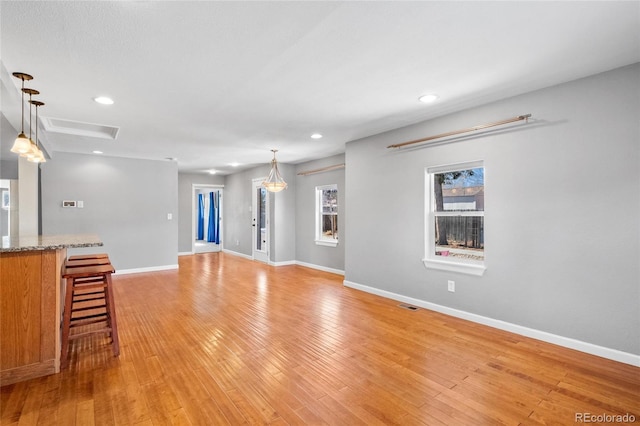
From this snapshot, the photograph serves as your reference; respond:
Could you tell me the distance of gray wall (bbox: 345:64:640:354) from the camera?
100 inches

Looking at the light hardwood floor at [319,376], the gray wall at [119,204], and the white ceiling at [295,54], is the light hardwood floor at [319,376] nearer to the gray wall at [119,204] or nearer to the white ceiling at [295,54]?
the white ceiling at [295,54]

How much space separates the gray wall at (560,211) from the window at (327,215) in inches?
103

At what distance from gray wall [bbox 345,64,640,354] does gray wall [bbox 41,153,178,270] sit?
18.1ft

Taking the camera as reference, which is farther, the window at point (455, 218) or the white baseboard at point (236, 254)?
the white baseboard at point (236, 254)

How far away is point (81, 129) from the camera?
4.60 meters

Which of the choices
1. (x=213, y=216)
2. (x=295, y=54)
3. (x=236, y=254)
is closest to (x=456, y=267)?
(x=295, y=54)

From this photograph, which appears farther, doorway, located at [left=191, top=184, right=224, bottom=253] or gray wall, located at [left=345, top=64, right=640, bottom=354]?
doorway, located at [left=191, top=184, right=224, bottom=253]

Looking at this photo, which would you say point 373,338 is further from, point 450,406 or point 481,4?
point 481,4

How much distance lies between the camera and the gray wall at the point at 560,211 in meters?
2.55

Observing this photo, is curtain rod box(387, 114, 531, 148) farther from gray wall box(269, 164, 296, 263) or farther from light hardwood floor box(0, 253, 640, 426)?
gray wall box(269, 164, 296, 263)

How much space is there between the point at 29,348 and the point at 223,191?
Answer: 759cm

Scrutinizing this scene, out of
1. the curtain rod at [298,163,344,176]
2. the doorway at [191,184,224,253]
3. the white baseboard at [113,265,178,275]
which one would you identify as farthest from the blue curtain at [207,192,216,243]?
the curtain rod at [298,163,344,176]

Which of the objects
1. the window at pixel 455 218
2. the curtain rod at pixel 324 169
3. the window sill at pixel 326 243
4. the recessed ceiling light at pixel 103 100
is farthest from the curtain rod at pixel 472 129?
the recessed ceiling light at pixel 103 100

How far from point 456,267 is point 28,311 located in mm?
4069
